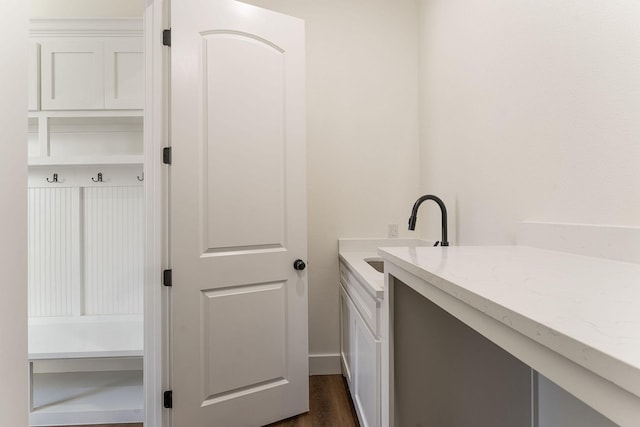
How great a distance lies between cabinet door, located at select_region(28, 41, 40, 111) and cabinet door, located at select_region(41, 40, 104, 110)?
0.10 ft

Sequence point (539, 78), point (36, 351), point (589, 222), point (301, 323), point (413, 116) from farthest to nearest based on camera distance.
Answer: point (413, 116) → point (301, 323) → point (36, 351) → point (539, 78) → point (589, 222)

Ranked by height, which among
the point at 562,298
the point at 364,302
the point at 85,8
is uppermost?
the point at 85,8

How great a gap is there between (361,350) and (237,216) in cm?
89

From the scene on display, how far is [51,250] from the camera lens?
203 cm

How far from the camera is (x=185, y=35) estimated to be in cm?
155

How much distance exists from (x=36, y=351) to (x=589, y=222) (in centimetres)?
243

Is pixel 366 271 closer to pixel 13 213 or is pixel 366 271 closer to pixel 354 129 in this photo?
pixel 354 129

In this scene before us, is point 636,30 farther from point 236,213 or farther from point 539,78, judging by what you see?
point 236,213

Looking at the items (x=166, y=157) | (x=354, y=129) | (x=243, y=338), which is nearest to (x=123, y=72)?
(x=166, y=157)

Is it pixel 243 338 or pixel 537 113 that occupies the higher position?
pixel 537 113

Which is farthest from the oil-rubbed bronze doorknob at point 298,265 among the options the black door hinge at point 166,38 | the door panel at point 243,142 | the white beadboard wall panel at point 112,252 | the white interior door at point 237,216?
the black door hinge at point 166,38

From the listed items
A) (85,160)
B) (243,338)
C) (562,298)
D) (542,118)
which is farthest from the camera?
(85,160)

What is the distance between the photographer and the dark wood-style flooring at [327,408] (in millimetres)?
1689

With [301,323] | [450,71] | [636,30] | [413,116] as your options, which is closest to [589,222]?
[636,30]
